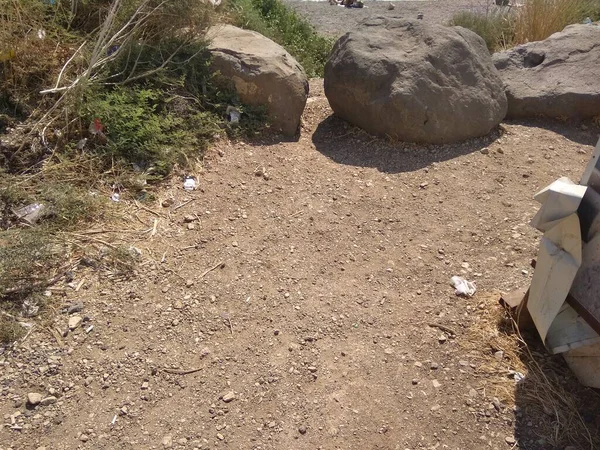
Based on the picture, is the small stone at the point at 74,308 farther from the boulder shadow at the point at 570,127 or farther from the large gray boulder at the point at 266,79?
the boulder shadow at the point at 570,127

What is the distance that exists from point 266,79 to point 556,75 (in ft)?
8.44

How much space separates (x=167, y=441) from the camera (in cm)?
249

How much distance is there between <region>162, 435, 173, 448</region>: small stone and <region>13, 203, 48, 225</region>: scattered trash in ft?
5.46

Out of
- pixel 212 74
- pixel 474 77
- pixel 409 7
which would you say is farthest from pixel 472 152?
pixel 409 7

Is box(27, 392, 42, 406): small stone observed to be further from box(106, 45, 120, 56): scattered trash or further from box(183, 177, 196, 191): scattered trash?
box(106, 45, 120, 56): scattered trash

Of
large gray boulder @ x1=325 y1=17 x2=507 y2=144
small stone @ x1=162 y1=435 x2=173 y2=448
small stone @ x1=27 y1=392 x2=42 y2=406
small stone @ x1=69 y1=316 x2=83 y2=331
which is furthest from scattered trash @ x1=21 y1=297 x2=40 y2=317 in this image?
large gray boulder @ x1=325 y1=17 x2=507 y2=144

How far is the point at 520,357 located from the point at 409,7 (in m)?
7.45

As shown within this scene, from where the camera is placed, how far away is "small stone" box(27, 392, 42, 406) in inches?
103

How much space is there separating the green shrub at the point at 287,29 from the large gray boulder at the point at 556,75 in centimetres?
202

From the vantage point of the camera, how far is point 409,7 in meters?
9.12

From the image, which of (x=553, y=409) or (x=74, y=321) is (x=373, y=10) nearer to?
(x=74, y=321)

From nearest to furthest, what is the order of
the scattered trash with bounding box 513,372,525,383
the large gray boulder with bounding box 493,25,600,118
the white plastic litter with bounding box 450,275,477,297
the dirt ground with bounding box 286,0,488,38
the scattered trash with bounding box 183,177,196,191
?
the scattered trash with bounding box 513,372,525,383, the white plastic litter with bounding box 450,275,477,297, the scattered trash with bounding box 183,177,196,191, the large gray boulder with bounding box 493,25,600,118, the dirt ground with bounding box 286,0,488,38

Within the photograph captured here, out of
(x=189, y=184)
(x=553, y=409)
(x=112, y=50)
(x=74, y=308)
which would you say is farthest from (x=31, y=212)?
(x=553, y=409)

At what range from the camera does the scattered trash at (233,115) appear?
14.8ft
